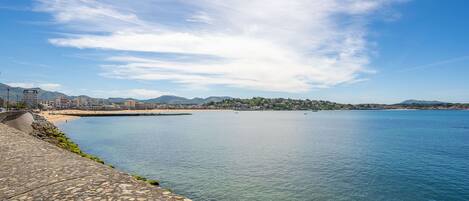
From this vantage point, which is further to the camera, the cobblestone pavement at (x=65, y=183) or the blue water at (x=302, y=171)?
the blue water at (x=302, y=171)

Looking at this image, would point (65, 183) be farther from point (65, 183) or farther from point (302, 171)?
point (302, 171)

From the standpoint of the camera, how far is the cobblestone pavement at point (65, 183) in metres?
11.5

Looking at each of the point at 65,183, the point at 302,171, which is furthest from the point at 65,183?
the point at 302,171

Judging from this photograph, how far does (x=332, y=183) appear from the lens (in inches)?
1524

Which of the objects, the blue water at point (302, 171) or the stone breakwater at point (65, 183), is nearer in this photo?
the stone breakwater at point (65, 183)

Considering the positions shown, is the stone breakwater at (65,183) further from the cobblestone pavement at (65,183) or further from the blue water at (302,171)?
the blue water at (302,171)

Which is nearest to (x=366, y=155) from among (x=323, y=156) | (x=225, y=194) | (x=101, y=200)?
(x=323, y=156)

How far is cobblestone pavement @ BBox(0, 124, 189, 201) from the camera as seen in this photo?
11.5 metres

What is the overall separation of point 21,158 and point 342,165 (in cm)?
4237

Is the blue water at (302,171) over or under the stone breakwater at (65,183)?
under

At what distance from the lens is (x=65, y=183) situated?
43.8ft

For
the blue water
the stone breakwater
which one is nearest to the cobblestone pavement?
the stone breakwater

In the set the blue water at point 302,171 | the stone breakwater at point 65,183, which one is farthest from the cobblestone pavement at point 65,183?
the blue water at point 302,171

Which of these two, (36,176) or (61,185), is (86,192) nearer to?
(61,185)
